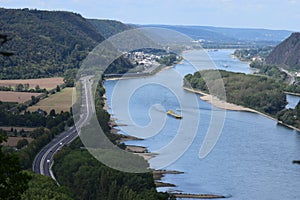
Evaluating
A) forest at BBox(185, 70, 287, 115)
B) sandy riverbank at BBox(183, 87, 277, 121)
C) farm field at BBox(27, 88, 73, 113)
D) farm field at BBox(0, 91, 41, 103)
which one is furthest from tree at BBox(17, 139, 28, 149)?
forest at BBox(185, 70, 287, 115)

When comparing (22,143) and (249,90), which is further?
(249,90)

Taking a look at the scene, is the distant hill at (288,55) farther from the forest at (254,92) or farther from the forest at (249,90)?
the forest at (249,90)

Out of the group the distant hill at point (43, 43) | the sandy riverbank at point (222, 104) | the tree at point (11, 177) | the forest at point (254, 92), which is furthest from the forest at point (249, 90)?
the tree at point (11, 177)

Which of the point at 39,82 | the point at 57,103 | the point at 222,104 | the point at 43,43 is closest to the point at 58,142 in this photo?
the point at 57,103

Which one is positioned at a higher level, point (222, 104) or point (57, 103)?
point (57, 103)

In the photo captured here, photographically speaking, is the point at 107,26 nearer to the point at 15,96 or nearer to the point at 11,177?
the point at 15,96

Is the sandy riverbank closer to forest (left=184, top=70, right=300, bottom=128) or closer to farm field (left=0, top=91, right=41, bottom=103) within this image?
forest (left=184, top=70, right=300, bottom=128)

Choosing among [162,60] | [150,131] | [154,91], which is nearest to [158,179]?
[150,131]

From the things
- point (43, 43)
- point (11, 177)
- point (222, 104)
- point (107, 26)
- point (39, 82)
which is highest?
point (11, 177)
